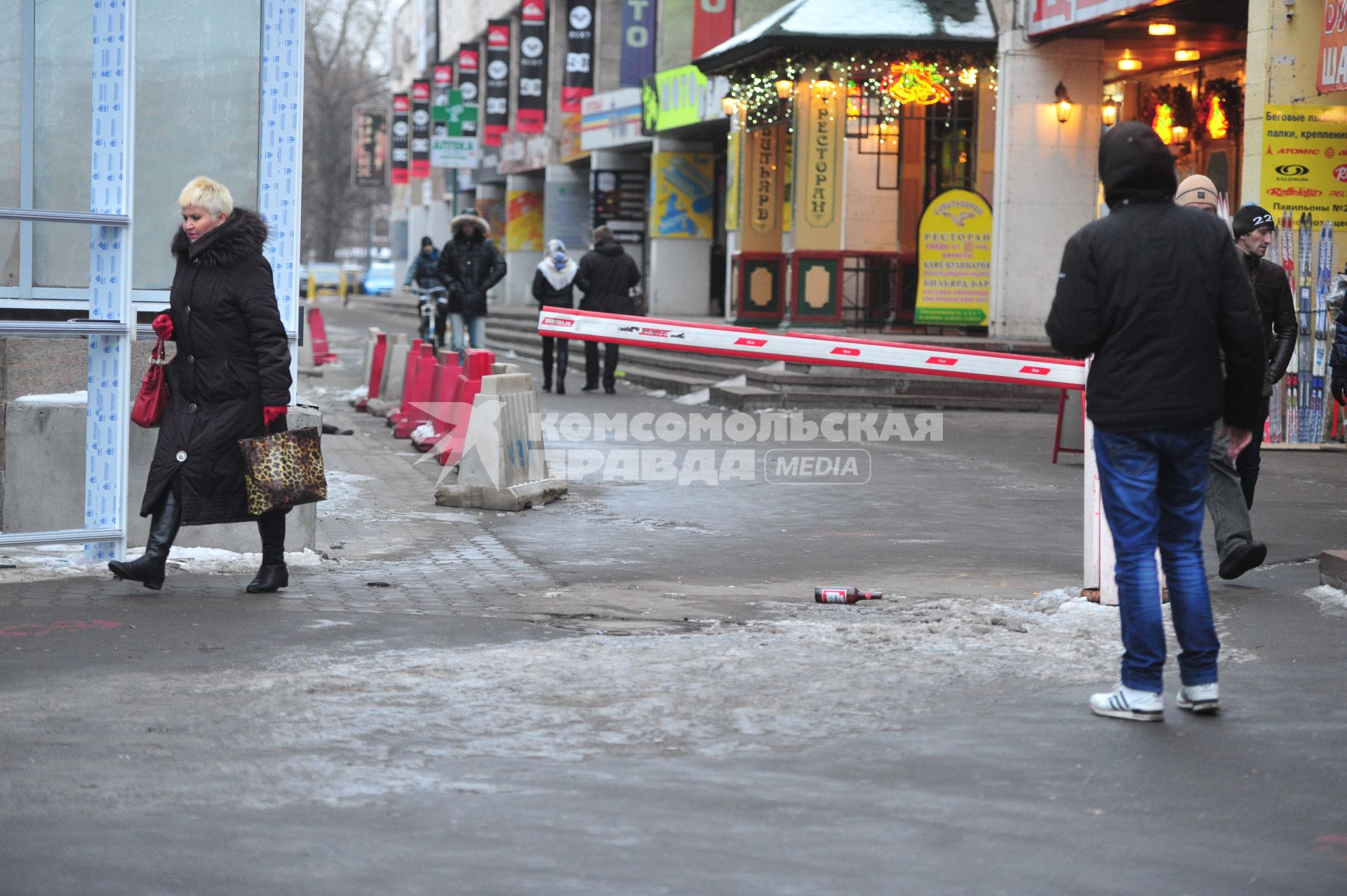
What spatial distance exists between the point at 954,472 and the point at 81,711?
886cm

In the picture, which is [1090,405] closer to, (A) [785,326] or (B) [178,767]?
(B) [178,767]

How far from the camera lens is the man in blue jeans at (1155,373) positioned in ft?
17.6

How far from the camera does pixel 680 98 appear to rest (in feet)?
105

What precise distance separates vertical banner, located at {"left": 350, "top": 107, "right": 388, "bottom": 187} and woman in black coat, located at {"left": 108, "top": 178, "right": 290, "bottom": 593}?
2502 inches

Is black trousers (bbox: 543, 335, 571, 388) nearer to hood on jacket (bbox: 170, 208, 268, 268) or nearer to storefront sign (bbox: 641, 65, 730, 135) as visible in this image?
storefront sign (bbox: 641, 65, 730, 135)

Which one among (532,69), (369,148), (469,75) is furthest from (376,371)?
(369,148)

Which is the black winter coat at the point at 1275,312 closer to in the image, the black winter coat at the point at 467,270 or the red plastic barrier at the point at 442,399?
the red plastic barrier at the point at 442,399

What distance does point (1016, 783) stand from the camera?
15.4ft

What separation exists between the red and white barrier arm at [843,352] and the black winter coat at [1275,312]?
4.50 feet

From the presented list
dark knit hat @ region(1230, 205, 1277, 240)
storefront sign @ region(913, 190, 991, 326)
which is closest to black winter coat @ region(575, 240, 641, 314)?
storefront sign @ region(913, 190, 991, 326)

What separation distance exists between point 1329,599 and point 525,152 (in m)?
40.7

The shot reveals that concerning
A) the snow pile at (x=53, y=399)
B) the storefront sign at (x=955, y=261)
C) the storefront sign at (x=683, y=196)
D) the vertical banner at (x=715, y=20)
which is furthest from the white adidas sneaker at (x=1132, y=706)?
the storefront sign at (x=683, y=196)

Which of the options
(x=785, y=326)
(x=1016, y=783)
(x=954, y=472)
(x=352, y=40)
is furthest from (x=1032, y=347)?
(x=352, y=40)

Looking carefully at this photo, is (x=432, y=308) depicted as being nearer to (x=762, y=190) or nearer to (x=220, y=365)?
(x=762, y=190)
